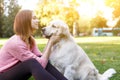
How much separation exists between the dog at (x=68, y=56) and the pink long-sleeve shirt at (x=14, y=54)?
2.64ft

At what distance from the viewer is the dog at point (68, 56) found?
4.88m

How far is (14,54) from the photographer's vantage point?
159 inches

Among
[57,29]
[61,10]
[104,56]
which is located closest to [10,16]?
[61,10]

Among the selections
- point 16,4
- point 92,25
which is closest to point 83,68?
point 16,4

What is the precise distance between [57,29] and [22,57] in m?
1.09

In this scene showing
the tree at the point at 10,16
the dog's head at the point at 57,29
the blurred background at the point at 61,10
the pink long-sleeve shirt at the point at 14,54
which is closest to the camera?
the pink long-sleeve shirt at the point at 14,54

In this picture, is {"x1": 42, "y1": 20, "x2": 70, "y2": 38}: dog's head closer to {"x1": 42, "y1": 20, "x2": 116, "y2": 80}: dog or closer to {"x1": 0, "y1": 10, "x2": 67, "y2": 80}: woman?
{"x1": 42, "y1": 20, "x2": 116, "y2": 80}: dog

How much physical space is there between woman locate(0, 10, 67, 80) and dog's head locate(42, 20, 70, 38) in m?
0.72

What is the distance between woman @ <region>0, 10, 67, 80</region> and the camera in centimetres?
387

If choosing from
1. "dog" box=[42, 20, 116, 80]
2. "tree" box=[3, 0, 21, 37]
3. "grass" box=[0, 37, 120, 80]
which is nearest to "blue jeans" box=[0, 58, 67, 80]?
"dog" box=[42, 20, 116, 80]

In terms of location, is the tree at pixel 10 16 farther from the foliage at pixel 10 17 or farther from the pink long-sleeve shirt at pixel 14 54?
the pink long-sleeve shirt at pixel 14 54

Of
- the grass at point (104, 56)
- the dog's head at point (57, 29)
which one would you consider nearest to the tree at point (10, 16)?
the grass at point (104, 56)

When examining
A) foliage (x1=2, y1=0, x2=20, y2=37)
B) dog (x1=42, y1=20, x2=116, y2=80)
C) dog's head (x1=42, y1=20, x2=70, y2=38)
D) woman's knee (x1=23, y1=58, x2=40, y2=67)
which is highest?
dog's head (x1=42, y1=20, x2=70, y2=38)

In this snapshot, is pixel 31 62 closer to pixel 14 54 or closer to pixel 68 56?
pixel 14 54
